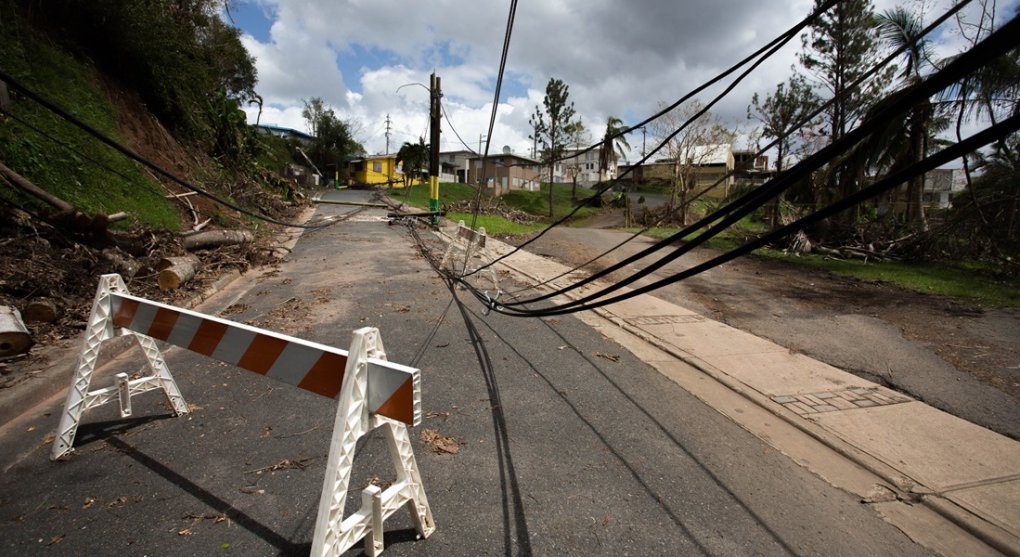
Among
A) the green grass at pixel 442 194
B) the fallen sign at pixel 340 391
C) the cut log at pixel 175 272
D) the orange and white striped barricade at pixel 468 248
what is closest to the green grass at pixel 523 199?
the green grass at pixel 442 194

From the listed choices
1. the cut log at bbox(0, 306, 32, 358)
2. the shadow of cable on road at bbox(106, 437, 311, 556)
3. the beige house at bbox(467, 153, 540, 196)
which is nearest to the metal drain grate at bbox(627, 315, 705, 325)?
the shadow of cable on road at bbox(106, 437, 311, 556)

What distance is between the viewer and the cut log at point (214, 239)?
902 centimetres

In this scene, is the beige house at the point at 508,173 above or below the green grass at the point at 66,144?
above

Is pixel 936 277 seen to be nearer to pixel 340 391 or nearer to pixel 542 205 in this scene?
pixel 340 391

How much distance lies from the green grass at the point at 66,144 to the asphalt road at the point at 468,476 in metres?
4.58

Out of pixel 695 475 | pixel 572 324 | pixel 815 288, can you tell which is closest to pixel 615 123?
pixel 815 288

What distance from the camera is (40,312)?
5.10 m

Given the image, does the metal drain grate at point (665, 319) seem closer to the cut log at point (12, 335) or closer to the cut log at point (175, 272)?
the cut log at point (175, 272)

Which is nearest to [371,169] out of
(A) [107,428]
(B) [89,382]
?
(A) [107,428]

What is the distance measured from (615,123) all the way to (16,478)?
49.6 metres

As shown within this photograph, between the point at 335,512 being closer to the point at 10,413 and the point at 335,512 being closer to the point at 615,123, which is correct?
the point at 10,413

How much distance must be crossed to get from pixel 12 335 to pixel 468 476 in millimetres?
4352

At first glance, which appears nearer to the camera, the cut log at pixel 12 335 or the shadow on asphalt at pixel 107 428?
the shadow on asphalt at pixel 107 428

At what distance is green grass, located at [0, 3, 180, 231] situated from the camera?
7.47 metres
